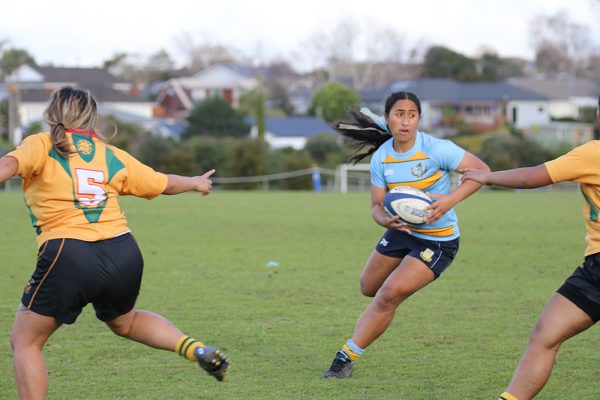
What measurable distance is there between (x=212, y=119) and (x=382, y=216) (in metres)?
58.0

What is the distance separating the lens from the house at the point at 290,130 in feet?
241

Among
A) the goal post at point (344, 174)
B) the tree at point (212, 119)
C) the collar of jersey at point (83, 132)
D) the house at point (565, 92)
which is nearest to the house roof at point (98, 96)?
the tree at point (212, 119)

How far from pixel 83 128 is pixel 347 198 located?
88.4 feet

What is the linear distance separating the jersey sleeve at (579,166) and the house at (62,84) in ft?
224

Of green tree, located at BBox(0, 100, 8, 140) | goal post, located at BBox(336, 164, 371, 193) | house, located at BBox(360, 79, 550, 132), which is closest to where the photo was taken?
goal post, located at BBox(336, 164, 371, 193)

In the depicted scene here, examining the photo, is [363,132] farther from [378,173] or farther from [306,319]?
[306,319]

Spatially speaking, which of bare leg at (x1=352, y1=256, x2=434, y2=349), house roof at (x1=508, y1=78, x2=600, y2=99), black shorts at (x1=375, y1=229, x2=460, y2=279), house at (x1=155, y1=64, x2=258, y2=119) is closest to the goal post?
black shorts at (x1=375, y1=229, x2=460, y2=279)

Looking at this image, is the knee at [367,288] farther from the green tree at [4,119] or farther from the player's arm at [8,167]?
the green tree at [4,119]

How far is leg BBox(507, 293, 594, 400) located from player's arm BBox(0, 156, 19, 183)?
10.2 ft

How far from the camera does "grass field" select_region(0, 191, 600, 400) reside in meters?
7.00

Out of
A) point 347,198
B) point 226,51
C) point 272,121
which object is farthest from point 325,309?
point 226,51

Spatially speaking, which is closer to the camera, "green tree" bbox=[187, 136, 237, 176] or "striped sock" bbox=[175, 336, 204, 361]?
"striped sock" bbox=[175, 336, 204, 361]

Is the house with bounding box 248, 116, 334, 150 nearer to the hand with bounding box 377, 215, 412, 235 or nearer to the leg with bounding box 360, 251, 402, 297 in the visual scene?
the leg with bounding box 360, 251, 402, 297

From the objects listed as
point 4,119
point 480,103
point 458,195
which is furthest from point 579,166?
point 480,103
